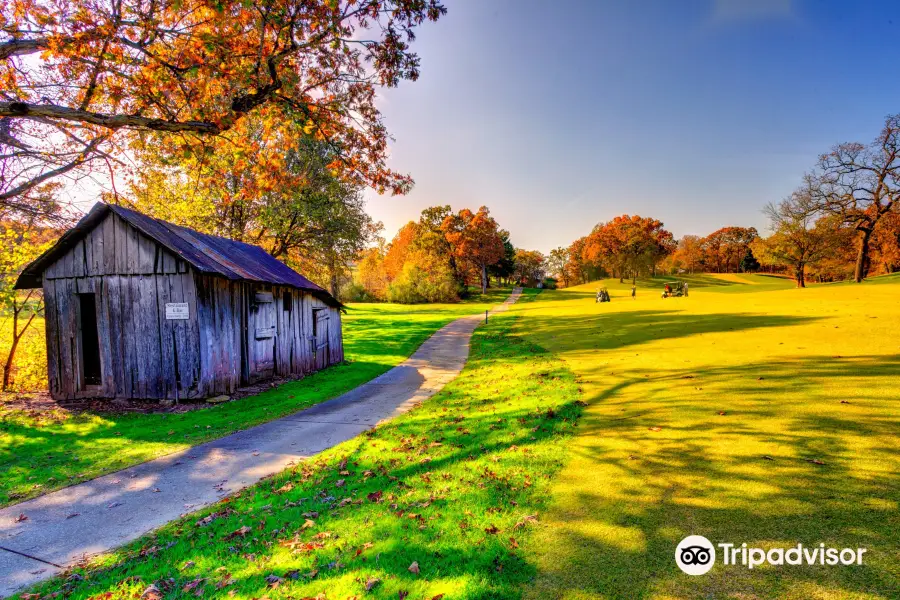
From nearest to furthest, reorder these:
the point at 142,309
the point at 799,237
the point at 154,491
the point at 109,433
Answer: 1. the point at 154,491
2. the point at 109,433
3. the point at 142,309
4. the point at 799,237

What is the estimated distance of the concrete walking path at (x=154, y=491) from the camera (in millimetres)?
4398

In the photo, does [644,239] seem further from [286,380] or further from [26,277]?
[26,277]

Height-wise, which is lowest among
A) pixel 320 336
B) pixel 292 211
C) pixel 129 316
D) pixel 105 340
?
pixel 320 336

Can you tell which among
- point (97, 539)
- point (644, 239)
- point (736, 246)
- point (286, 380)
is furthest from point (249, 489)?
point (736, 246)

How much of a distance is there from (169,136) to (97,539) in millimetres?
9368

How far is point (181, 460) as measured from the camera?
711 cm

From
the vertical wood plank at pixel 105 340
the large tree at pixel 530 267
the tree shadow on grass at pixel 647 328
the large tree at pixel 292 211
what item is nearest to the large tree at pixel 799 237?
the tree shadow on grass at pixel 647 328

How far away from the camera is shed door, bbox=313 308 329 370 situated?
54.9 ft

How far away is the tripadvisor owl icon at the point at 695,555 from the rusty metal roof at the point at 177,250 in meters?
11.9

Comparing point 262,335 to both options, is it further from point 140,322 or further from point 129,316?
point 129,316

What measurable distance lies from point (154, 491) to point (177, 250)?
7.35m

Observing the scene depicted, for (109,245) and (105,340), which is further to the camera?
(105,340)

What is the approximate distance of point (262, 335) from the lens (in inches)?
541

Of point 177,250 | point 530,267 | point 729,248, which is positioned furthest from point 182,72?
point 729,248
